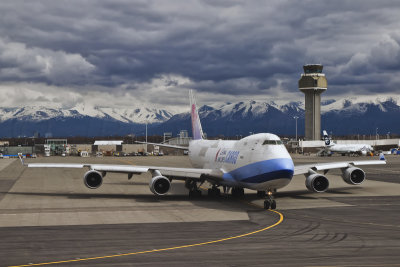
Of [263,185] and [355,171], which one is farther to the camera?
[355,171]

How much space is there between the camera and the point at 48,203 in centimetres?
3878

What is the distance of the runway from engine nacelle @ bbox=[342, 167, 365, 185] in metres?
1.19

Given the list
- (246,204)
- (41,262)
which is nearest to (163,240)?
(41,262)

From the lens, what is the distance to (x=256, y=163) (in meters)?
34.6

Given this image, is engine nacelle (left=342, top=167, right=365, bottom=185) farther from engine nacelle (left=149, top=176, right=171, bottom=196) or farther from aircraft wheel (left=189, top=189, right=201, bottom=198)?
engine nacelle (left=149, top=176, right=171, bottom=196)

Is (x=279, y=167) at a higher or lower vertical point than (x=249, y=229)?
higher

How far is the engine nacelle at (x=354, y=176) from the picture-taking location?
145 ft

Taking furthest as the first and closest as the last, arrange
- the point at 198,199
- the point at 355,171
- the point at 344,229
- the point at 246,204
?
1. the point at 355,171
2. the point at 198,199
3. the point at 246,204
4. the point at 344,229

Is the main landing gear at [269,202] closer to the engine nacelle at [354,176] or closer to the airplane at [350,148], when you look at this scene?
the engine nacelle at [354,176]

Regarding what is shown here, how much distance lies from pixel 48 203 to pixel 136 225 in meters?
13.0

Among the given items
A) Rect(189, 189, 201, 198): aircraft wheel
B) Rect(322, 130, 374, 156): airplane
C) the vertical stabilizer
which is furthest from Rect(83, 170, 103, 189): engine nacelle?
Rect(322, 130, 374, 156): airplane

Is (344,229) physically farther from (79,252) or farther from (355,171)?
(355,171)

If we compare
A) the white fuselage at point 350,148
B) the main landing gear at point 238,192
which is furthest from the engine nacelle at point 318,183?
the white fuselage at point 350,148

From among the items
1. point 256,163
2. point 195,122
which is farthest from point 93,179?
point 195,122
